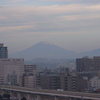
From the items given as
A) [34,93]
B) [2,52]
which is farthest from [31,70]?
[34,93]

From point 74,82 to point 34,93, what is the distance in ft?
29.8

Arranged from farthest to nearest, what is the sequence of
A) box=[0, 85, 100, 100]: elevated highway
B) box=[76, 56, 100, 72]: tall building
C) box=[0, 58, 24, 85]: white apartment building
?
box=[76, 56, 100, 72]: tall building → box=[0, 58, 24, 85]: white apartment building → box=[0, 85, 100, 100]: elevated highway

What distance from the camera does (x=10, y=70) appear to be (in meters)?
60.3

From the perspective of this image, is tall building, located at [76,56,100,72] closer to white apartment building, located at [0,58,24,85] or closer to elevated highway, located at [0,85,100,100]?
white apartment building, located at [0,58,24,85]

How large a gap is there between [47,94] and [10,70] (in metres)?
28.8

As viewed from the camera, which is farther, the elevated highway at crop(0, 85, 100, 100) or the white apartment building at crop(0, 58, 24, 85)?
the white apartment building at crop(0, 58, 24, 85)

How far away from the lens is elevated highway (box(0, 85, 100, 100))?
28.4 meters

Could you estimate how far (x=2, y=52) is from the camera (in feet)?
236

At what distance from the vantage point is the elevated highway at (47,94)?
28.4 m

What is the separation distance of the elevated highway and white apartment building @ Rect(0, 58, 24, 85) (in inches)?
652

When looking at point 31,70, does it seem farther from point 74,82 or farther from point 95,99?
point 95,99

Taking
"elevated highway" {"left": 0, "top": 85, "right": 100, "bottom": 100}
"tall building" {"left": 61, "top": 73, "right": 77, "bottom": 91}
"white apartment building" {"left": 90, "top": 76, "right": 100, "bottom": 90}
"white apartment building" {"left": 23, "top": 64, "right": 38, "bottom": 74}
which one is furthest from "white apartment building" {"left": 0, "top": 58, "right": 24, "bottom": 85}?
"elevated highway" {"left": 0, "top": 85, "right": 100, "bottom": 100}

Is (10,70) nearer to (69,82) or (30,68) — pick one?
(30,68)

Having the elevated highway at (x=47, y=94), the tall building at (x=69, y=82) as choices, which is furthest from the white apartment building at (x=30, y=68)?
the elevated highway at (x=47, y=94)
